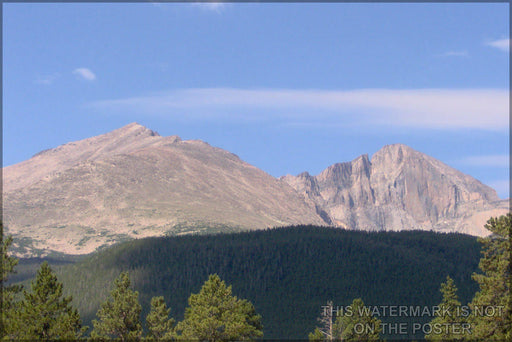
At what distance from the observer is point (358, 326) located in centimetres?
8356

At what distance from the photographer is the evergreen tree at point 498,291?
63.2 metres

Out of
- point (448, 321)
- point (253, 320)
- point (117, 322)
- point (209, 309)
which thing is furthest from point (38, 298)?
point (448, 321)

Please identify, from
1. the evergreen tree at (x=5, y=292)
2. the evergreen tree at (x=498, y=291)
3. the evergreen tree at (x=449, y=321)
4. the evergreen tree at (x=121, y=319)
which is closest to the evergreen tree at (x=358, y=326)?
the evergreen tree at (x=449, y=321)

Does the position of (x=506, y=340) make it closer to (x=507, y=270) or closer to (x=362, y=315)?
(x=507, y=270)

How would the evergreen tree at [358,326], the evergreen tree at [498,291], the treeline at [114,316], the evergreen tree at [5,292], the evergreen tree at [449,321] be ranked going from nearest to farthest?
the evergreen tree at [498,291] < the treeline at [114,316] < the evergreen tree at [5,292] < the evergreen tree at [449,321] < the evergreen tree at [358,326]

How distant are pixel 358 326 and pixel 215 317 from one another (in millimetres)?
20111

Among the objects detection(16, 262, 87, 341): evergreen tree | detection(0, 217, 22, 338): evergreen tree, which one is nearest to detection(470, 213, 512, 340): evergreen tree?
detection(16, 262, 87, 341): evergreen tree

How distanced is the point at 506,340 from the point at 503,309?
2.82m

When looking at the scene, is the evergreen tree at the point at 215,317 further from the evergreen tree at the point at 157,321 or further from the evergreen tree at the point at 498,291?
the evergreen tree at the point at 498,291

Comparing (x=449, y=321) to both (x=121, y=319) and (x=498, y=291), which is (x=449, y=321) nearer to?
(x=498, y=291)

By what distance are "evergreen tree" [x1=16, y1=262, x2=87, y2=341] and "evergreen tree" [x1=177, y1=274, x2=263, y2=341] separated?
40.8 ft

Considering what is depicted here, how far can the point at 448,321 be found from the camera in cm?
8369

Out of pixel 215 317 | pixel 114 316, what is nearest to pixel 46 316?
pixel 114 316

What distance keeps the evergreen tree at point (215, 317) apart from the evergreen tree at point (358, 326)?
38.9 feet
